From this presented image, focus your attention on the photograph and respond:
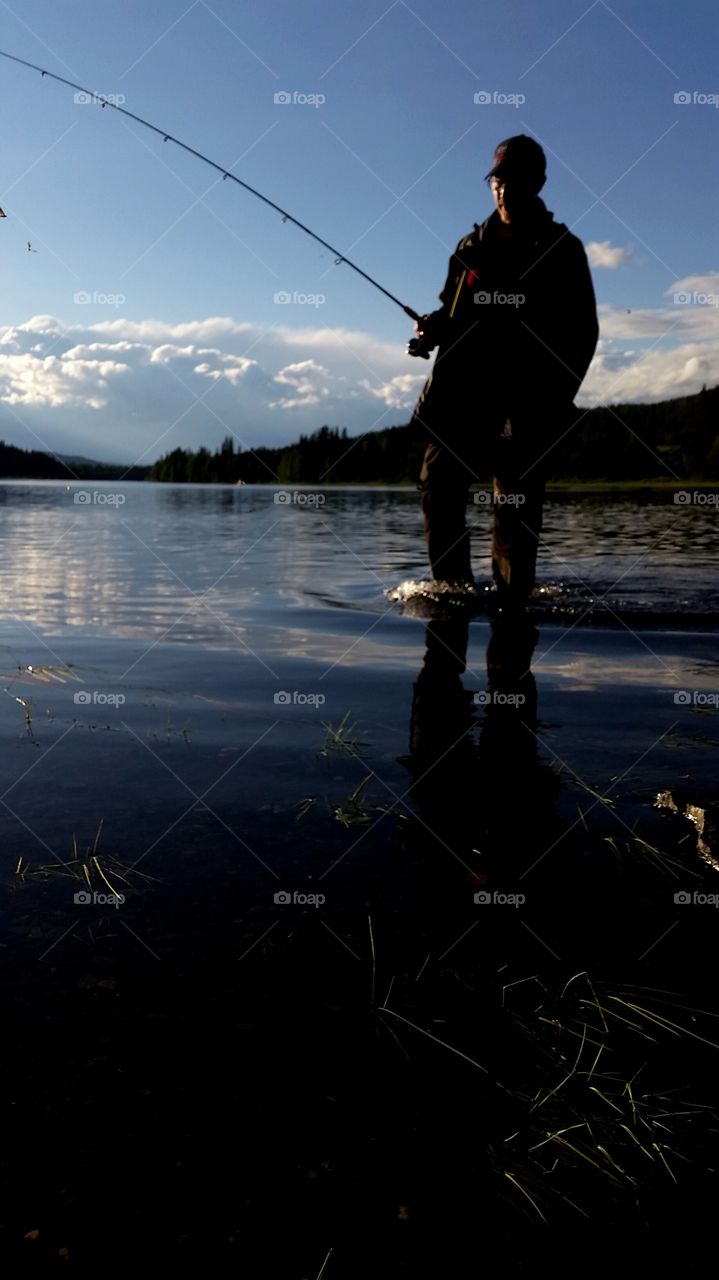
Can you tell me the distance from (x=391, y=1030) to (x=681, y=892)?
1435 millimetres

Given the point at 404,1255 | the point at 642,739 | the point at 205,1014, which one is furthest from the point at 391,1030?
the point at 642,739

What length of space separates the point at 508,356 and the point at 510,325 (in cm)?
31

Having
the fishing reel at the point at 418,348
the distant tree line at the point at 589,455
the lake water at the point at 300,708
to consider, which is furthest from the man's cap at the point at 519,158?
the distant tree line at the point at 589,455

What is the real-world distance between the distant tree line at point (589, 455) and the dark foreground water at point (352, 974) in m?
121

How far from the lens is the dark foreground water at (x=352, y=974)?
2094 mm

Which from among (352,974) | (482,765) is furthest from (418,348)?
(352,974)

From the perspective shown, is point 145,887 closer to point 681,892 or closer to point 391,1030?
point 391,1030

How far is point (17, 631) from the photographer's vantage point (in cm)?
961

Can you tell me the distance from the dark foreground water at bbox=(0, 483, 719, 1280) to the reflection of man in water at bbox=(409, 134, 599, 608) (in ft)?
12.6

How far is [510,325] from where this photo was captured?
9719mm

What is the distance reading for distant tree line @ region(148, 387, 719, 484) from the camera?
134500 millimetres

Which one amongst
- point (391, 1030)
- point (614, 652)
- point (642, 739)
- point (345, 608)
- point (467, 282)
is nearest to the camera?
point (391, 1030)

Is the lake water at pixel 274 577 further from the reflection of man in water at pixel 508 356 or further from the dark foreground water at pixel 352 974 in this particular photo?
the dark foreground water at pixel 352 974

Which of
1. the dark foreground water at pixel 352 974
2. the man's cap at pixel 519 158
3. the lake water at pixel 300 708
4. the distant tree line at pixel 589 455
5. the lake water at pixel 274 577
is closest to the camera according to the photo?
the dark foreground water at pixel 352 974
